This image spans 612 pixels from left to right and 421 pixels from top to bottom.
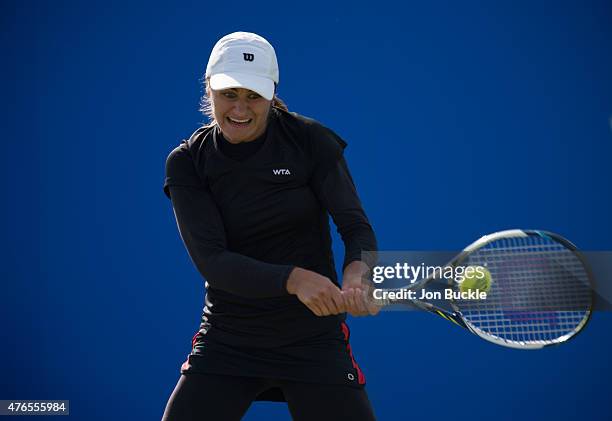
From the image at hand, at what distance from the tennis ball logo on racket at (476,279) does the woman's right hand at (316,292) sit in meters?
0.51

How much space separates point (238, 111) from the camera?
209 centimetres

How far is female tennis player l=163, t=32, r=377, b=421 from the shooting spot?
2018 mm

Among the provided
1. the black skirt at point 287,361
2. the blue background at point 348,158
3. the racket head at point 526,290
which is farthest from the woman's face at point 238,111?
the blue background at point 348,158

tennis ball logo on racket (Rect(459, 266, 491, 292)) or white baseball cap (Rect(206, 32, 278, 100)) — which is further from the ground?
white baseball cap (Rect(206, 32, 278, 100))

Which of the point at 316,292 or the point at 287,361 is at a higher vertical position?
the point at 316,292

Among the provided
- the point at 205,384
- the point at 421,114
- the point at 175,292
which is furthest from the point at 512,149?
the point at 205,384

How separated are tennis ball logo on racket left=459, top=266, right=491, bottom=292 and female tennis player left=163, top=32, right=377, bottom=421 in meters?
0.37

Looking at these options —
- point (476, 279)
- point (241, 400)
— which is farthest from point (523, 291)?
point (241, 400)

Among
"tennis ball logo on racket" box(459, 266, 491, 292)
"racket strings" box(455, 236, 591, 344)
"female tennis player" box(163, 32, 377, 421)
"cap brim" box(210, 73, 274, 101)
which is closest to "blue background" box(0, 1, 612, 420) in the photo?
"racket strings" box(455, 236, 591, 344)

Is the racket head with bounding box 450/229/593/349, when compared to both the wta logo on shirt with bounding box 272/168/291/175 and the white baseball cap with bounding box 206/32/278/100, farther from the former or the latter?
the white baseball cap with bounding box 206/32/278/100

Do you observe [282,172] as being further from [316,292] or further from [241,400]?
[241,400]

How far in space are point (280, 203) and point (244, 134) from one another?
0.18 m

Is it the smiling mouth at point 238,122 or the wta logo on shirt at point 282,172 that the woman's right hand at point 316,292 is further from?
the smiling mouth at point 238,122

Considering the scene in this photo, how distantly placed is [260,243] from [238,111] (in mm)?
312
